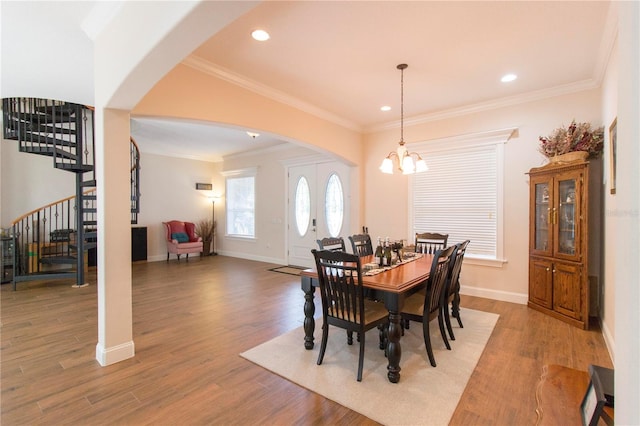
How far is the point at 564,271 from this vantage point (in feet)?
11.7

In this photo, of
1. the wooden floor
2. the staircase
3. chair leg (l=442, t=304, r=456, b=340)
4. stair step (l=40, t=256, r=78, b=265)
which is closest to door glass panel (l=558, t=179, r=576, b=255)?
the wooden floor

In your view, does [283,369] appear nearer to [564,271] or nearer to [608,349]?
[608,349]

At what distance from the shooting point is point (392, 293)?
2340mm

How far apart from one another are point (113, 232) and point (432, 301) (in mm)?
2852

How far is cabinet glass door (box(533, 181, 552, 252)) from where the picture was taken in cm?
383

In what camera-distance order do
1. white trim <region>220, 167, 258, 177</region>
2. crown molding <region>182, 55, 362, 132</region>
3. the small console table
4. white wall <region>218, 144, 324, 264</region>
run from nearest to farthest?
the small console table < crown molding <region>182, 55, 362, 132</region> < white wall <region>218, 144, 324, 264</region> < white trim <region>220, 167, 258, 177</region>

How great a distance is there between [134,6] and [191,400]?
2.77m

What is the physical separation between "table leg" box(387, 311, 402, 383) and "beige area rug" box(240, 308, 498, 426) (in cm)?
7

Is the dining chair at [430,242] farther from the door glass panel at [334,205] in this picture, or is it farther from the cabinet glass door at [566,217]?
the door glass panel at [334,205]

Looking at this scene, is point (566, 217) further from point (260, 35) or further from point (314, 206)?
point (314, 206)

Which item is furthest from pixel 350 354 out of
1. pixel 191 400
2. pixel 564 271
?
pixel 564 271

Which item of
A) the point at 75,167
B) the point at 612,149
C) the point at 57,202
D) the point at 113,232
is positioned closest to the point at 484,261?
the point at 612,149

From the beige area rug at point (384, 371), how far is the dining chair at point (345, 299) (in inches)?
6.3

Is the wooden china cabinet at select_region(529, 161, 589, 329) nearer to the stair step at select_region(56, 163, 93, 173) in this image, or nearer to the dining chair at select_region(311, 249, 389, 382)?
the dining chair at select_region(311, 249, 389, 382)
